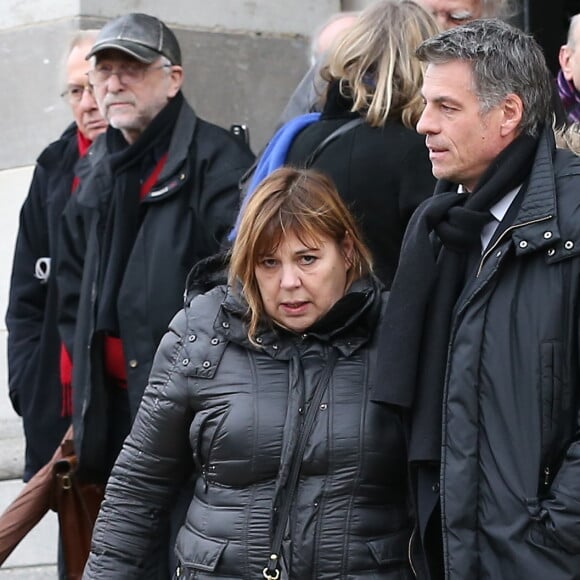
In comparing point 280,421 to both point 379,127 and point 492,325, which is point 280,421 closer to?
point 492,325

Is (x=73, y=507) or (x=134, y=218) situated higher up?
(x=134, y=218)

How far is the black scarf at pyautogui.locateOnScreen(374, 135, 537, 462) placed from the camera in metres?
3.46

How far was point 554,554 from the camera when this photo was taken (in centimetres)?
327

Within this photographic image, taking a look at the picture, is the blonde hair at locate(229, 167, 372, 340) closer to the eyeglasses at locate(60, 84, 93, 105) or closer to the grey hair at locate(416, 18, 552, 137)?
the grey hair at locate(416, 18, 552, 137)

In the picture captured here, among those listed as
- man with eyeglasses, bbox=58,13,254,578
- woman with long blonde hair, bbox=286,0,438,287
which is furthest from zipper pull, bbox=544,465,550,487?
man with eyeglasses, bbox=58,13,254,578

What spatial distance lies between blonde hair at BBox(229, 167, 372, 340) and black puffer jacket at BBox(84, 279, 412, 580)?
0.17 feet

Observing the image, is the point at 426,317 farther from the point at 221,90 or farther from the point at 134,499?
the point at 221,90

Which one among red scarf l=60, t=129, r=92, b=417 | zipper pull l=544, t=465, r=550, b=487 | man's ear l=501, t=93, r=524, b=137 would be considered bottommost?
red scarf l=60, t=129, r=92, b=417

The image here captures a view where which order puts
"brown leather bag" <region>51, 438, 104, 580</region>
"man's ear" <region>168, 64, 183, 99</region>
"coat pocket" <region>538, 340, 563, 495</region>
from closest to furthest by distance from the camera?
"coat pocket" <region>538, 340, 563, 495</region> → "brown leather bag" <region>51, 438, 104, 580</region> → "man's ear" <region>168, 64, 183, 99</region>

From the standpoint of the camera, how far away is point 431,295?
11.5ft

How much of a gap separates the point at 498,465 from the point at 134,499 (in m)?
1.00

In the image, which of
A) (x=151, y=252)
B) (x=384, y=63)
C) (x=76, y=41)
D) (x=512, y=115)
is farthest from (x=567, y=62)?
(x=76, y=41)

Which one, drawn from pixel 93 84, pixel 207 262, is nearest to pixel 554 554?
pixel 207 262

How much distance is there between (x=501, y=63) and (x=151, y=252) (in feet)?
5.86
